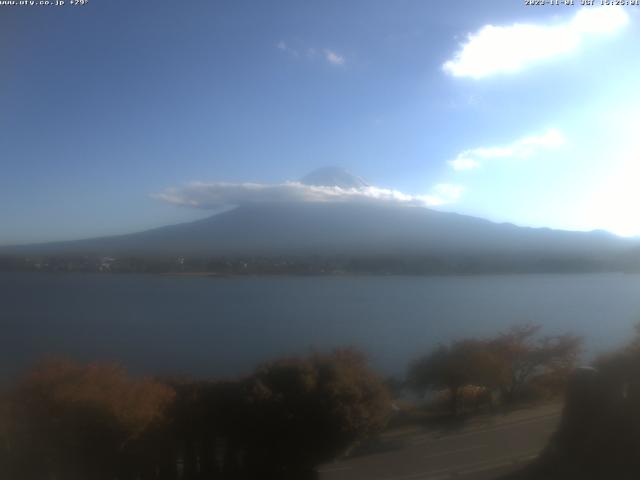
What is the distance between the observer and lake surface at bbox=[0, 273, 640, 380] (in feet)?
20.8

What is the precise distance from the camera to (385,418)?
5062mm

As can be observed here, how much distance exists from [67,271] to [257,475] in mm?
7988

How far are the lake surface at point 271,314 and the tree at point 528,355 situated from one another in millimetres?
241

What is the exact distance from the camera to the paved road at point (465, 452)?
405 cm

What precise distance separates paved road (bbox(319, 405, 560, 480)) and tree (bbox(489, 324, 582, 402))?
488 mm

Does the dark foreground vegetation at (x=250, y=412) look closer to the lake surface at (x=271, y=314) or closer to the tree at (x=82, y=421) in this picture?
the tree at (x=82, y=421)

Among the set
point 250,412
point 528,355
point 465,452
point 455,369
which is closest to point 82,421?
point 250,412

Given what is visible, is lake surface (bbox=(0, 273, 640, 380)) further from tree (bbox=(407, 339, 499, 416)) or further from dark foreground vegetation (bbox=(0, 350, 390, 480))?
dark foreground vegetation (bbox=(0, 350, 390, 480))

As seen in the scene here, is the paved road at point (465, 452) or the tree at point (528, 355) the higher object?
the tree at point (528, 355)

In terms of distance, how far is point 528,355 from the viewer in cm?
552

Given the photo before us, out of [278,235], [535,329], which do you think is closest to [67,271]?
[278,235]

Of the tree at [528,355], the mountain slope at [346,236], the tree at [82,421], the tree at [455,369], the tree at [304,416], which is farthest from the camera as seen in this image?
the mountain slope at [346,236]

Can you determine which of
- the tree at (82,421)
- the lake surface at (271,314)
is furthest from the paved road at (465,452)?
the tree at (82,421)

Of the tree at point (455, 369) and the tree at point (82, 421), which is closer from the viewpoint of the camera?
the tree at point (82, 421)
